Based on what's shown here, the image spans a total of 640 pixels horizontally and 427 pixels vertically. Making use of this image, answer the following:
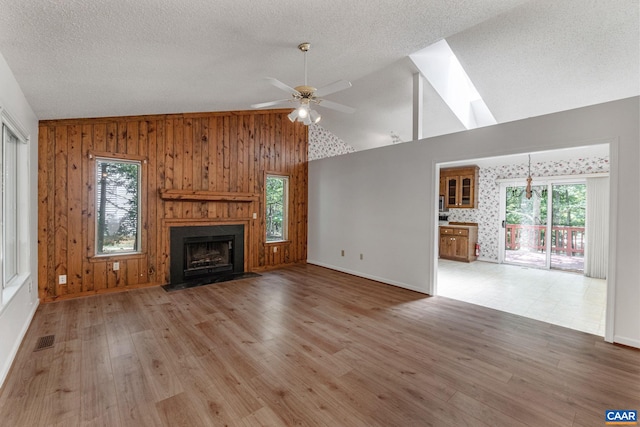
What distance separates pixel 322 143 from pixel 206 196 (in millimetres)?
3340

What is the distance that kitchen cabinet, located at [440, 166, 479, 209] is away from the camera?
727cm

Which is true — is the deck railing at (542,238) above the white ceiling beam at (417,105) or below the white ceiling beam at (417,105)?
below

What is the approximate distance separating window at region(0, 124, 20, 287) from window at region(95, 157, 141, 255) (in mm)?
1171

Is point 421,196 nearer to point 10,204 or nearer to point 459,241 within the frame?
point 459,241

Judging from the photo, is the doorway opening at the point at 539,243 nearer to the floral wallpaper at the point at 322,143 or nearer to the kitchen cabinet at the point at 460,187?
the kitchen cabinet at the point at 460,187

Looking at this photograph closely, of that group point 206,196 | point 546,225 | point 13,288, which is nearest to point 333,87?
point 206,196

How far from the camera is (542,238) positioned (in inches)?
254

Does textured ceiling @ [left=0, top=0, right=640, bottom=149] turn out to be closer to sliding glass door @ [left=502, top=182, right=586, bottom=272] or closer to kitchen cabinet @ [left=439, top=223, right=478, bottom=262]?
sliding glass door @ [left=502, top=182, right=586, bottom=272]

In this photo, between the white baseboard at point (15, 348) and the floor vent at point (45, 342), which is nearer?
the white baseboard at point (15, 348)

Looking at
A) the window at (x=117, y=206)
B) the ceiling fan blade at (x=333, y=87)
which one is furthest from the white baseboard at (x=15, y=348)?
the ceiling fan blade at (x=333, y=87)

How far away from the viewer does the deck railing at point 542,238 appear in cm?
604

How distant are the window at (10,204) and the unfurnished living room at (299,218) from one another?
0.16 feet

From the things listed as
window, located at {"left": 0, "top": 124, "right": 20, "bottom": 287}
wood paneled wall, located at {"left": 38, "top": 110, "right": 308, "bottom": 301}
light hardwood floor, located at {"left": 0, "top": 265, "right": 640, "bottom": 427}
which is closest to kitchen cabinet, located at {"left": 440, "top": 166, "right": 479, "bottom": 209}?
wood paneled wall, located at {"left": 38, "top": 110, "right": 308, "bottom": 301}

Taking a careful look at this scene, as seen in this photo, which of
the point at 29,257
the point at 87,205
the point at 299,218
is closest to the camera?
the point at 29,257
